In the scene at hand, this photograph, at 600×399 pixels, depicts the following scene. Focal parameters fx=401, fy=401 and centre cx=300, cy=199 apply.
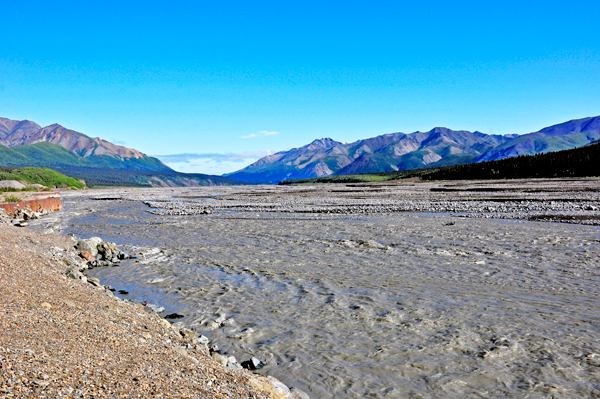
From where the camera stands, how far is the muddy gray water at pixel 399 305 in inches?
286

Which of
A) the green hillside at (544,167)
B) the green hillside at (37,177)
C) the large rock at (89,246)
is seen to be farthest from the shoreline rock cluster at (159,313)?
the green hillside at (37,177)

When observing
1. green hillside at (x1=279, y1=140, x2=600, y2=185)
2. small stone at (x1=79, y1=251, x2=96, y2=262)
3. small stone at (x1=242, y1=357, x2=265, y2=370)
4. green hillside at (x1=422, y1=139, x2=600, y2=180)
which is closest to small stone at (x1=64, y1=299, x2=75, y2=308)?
small stone at (x1=242, y1=357, x2=265, y2=370)

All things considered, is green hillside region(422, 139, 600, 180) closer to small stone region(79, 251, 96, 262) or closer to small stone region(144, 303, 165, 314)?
small stone region(79, 251, 96, 262)

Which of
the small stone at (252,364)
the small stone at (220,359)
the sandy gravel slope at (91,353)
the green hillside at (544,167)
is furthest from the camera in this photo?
the green hillside at (544,167)

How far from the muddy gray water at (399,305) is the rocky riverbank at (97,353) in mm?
1217

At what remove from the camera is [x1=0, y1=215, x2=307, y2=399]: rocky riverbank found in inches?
199

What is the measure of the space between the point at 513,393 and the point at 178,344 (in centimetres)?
598

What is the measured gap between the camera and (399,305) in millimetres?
11055

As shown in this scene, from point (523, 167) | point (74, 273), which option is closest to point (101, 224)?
point (74, 273)

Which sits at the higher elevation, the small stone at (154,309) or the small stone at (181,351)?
the small stone at (181,351)

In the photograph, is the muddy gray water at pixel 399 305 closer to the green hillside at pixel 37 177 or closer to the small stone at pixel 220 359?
the small stone at pixel 220 359

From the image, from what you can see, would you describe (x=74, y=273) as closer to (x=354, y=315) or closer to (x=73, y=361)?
(x=73, y=361)

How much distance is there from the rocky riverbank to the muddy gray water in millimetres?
1217

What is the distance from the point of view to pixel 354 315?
1044cm
